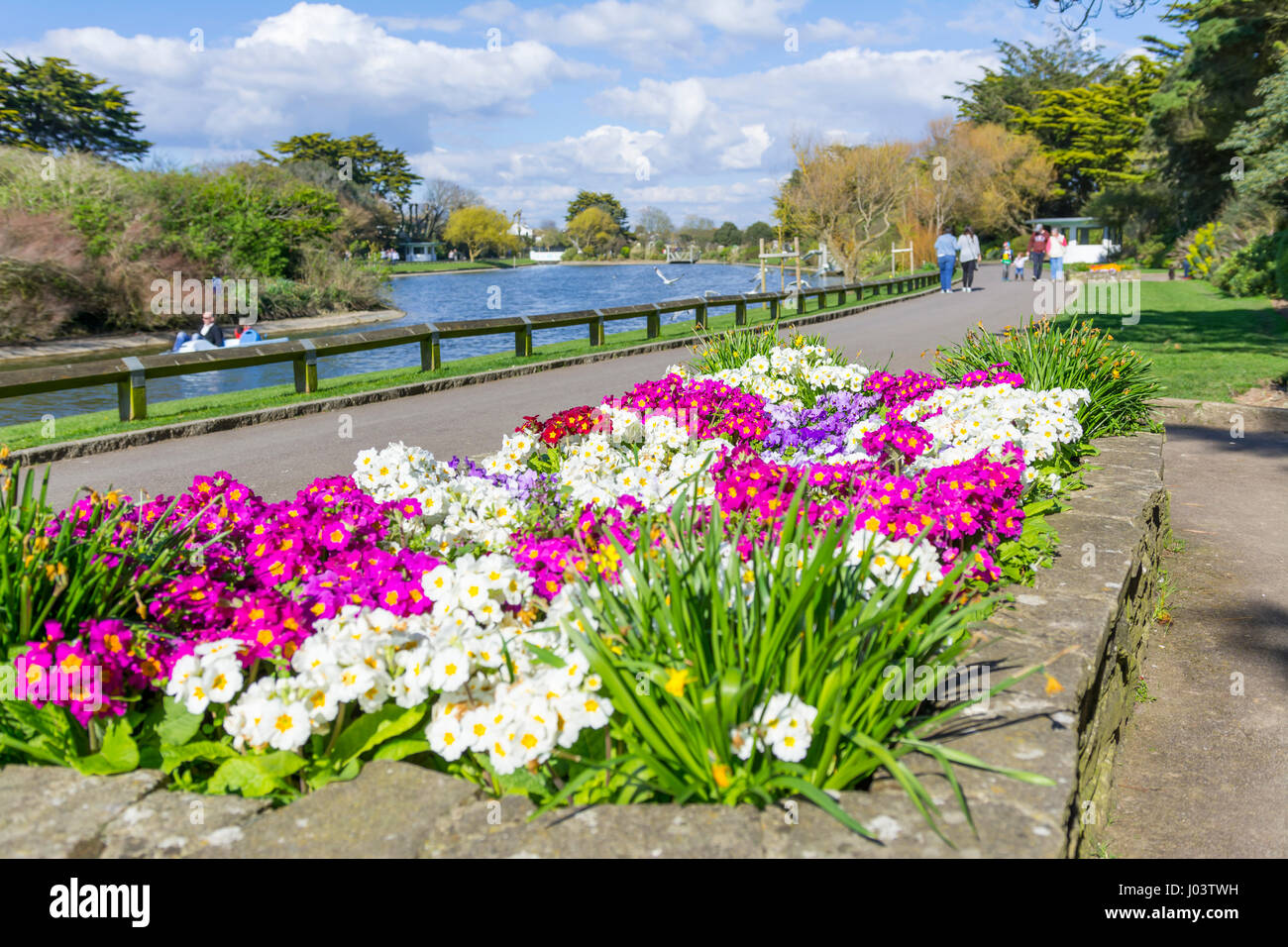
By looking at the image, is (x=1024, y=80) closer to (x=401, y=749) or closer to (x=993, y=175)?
(x=993, y=175)

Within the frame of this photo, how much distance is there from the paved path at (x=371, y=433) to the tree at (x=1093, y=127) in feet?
180

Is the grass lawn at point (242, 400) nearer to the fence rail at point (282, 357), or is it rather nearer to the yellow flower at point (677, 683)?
the fence rail at point (282, 357)

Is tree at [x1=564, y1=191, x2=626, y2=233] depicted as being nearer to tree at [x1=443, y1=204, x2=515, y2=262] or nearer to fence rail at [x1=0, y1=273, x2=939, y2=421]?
tree at [x1=443, y1=204, x2=515, y2=262]

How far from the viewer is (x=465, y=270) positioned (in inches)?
4183

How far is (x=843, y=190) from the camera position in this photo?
127 ft

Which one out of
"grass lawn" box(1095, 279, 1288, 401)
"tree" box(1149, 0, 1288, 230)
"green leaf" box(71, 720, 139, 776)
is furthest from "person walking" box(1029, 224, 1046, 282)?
"green leaf" box(71, 720, 139, 776)

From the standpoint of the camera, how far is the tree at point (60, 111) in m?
62.6

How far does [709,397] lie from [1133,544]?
2.39 metres

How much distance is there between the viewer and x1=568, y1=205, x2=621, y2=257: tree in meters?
141

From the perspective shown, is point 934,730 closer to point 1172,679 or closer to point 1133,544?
point 1133,544

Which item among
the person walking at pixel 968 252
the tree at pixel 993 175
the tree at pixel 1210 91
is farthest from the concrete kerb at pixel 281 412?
the tree at pixel 993 175

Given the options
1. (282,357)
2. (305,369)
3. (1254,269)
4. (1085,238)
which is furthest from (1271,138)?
(1085,238)

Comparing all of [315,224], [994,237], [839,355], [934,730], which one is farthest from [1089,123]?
[934,730]

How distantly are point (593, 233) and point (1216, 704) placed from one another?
466 ft
